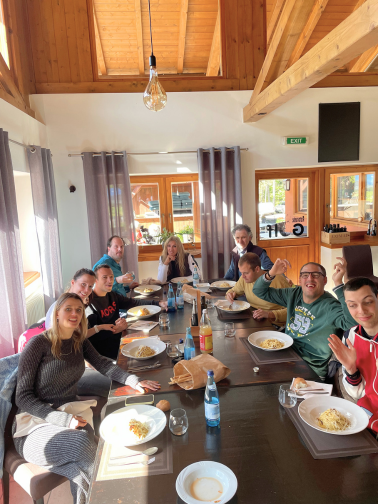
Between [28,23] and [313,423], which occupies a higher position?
[28,23]

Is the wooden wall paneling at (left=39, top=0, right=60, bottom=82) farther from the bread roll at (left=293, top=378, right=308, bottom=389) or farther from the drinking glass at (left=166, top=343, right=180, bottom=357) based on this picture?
the bread roll at (left=293, top=378, right=308, bottom=389)

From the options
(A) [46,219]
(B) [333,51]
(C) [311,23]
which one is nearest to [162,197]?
(A) [46,219]

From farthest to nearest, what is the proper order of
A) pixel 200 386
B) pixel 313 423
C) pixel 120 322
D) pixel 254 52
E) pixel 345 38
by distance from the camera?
pixel 254 52, pixel 120 322, pixel 345 38, pixel 200 386, pixel 313 423

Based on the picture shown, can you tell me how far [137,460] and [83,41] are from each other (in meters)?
5.22

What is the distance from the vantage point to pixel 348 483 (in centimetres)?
116

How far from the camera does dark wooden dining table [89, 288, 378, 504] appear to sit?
1139 millimetres

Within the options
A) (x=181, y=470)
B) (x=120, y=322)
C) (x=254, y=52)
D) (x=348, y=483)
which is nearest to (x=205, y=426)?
(x=181, y=470)

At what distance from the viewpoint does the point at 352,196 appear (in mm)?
5594

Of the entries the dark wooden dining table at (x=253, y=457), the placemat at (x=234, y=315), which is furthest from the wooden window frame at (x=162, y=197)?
the dark wooden dining table at (x=253, y=457)

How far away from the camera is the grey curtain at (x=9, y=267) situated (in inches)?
123

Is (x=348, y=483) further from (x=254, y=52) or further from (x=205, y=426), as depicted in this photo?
(x=254, y=52)

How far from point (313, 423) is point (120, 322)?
160cm

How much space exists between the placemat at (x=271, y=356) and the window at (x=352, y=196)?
403 centimetres

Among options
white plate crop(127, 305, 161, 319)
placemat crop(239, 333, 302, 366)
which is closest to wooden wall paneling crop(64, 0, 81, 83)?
white plate crop(127, 305, 161, 319)
